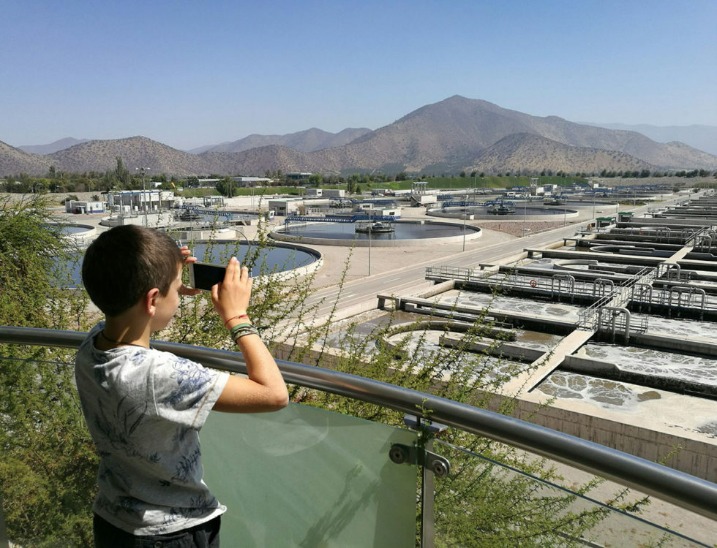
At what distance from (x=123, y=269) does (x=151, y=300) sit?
0.10 metres

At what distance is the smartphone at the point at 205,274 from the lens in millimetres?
1620

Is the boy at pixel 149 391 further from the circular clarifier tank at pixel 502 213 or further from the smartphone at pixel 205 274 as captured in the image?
the circular clarifier tank at pixel 502 213

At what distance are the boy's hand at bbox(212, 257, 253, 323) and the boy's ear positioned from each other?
164mm

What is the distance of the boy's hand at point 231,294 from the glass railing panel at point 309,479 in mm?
509

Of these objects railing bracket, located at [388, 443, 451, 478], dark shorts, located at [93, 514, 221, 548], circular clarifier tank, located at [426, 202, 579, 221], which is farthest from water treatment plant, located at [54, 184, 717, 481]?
circular clarifier tank, located at [426, 202, 579, 221]

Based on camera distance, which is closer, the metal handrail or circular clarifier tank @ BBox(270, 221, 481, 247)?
the metal handrail

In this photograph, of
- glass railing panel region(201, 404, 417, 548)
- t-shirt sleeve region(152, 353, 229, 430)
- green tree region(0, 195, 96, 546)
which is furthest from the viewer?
green tree region(0, 195, 96, 546)

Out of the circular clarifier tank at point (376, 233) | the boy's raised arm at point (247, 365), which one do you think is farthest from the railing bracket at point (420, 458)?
the circular clarifier tank at point (376, 233)

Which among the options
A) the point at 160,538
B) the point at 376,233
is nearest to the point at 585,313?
the point at 160,538

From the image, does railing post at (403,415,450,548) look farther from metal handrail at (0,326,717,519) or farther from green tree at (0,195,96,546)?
green tree at (0,195,96,546)

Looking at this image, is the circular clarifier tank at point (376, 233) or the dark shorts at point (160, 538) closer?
the dark shorts at point (160, 538)

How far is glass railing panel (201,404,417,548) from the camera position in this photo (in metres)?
1.82

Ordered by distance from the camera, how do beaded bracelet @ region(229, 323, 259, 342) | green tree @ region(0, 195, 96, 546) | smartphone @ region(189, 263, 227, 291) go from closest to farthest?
beaded bracelet @ region(229, 323, 259, 342) → smartphone @ region(189, 263, 227, 291) → green tree @ region(0, 195, 96, 546)

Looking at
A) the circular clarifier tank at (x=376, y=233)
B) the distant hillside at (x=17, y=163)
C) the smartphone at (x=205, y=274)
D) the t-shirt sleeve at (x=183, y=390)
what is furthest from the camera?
the distant hillside at (x=17, y=163)
